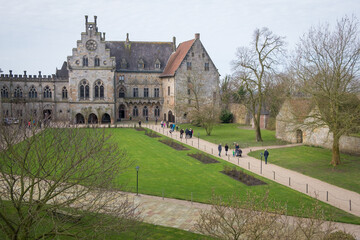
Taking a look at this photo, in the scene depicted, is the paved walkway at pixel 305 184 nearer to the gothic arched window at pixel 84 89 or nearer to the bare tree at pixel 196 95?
the bare tree at pixel 196 95

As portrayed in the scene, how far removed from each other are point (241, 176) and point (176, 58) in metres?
43.0

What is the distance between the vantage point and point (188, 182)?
23656 mm

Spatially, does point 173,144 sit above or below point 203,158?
above

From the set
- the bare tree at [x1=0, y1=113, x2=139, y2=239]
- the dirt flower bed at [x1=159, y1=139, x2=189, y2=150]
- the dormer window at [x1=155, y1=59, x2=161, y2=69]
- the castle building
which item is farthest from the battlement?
the bare tree at [x1=0, y1=113, x2=139, y2=239]

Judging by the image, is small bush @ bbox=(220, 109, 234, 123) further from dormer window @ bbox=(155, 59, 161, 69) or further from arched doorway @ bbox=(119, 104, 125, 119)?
arched doorway @ bbox=(119, 104, 125, 119)

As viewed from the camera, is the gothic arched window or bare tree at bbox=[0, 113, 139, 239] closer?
bare tree at bbox=[0, 113, 139, 239]

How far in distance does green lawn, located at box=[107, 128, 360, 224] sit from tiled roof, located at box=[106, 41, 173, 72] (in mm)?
34655

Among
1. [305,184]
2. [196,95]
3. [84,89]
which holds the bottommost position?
[305,184]

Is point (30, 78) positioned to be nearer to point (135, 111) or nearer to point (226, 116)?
point (135, 111)

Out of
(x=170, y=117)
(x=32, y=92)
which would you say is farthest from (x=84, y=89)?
(x=170, y=117)

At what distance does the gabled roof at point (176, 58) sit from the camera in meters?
61.1

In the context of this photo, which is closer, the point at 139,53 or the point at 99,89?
the point at 99,89

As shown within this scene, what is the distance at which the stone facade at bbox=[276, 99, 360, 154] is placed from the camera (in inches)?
1197

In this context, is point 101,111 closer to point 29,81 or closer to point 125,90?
point 125,90
